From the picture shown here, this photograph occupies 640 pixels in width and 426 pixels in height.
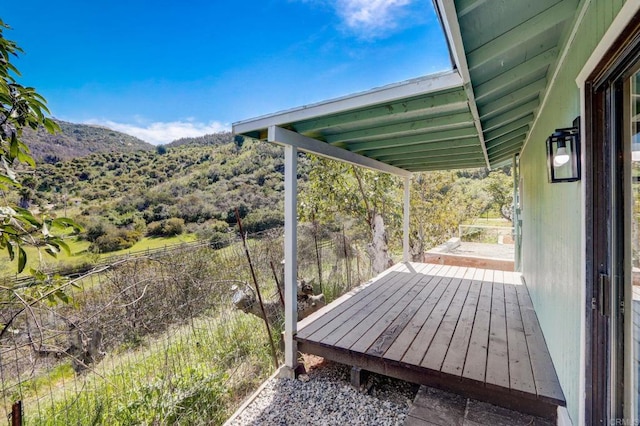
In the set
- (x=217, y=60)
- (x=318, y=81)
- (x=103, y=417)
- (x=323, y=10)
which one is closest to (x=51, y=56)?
(x=217, y=60)

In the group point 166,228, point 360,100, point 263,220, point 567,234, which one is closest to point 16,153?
point 360,100

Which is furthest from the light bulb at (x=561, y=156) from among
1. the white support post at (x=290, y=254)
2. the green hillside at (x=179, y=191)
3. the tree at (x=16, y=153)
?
the green hillside at (x=179, y=191)

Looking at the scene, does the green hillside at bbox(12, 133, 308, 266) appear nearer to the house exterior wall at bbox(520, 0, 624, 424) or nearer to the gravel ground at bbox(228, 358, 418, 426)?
the gravel ground at bbox(228, 358, 418, 426)

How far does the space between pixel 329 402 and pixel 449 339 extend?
136 cm

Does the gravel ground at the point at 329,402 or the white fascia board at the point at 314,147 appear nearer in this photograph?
the gravel ground at the point at 329,402

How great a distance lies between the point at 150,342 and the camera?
2.98 meters

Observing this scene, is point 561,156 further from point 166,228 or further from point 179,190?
point 179,190

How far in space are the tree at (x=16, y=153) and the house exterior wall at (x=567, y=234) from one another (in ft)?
7.28

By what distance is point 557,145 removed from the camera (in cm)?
176

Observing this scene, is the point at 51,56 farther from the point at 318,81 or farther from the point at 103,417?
the point at 103,417

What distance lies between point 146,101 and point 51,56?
15.4 m

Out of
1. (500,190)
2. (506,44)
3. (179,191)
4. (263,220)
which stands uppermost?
(179,191)

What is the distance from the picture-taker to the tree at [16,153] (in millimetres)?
1024

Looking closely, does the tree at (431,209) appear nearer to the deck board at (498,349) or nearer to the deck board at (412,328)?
the deck board at (412,328)
